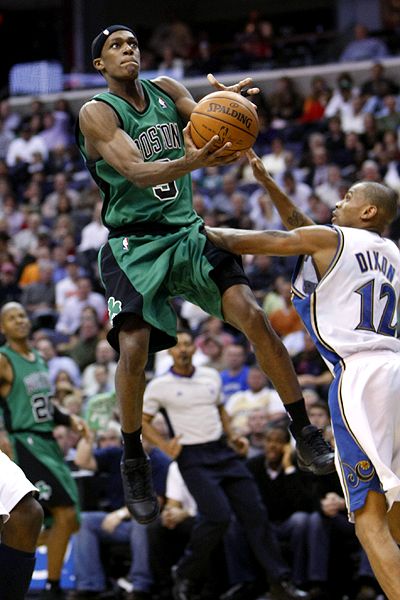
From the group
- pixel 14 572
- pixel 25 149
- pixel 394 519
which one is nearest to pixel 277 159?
pixel 25 149

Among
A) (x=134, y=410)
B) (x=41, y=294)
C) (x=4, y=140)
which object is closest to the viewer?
(x=134, y=410)

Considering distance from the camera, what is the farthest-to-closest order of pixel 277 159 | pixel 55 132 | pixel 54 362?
1. pixel 55 132
2. pixel 277 159
3. pixel 54 362

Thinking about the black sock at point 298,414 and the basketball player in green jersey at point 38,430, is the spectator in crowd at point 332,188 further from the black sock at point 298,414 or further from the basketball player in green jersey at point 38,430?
the black sock at point 298,414

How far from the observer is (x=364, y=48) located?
58.7 ft

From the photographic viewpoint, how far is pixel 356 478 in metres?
5.30

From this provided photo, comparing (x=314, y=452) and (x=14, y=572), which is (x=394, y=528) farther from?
(x=14, y=572)

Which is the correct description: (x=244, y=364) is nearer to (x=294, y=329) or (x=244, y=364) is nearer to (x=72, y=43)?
(x=294, y=329)

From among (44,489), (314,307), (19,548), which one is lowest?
(44,489)

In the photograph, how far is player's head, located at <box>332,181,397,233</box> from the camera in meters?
5.67

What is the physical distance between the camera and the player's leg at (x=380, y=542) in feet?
16.7

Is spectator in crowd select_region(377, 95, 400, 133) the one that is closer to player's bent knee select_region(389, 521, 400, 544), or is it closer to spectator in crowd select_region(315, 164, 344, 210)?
spectator in crowd select_region(315, 164, 344, 210)

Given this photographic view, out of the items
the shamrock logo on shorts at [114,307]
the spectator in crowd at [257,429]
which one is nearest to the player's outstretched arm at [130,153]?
the shamrock logo on shorts at [114,307]

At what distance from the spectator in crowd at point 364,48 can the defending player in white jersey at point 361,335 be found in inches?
494

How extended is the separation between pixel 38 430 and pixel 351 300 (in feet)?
14.1
